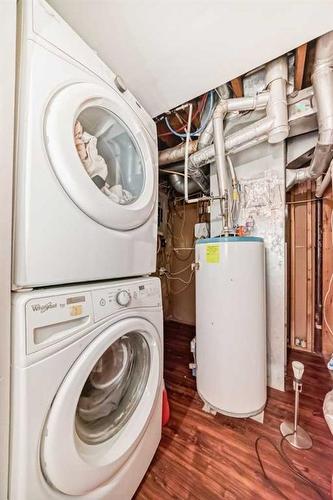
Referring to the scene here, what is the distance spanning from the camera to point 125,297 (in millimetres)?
709

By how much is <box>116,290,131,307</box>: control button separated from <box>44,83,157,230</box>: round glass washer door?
0.23m

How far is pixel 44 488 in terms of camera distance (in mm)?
497

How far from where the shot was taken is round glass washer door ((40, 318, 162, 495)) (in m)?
0.51

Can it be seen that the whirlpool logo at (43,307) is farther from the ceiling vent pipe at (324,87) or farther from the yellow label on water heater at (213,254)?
the ceiling vent pipe at (324,87)

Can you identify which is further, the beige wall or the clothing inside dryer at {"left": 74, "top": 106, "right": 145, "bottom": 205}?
the clothing inside dryer at {"left": 74, "top": 106, "right": 145, "bottom": 205}

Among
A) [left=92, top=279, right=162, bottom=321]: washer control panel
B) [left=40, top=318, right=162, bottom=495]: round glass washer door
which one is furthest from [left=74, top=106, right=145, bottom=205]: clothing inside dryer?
[left=40, top=318, right=162, bottom=495]: round glass washer door

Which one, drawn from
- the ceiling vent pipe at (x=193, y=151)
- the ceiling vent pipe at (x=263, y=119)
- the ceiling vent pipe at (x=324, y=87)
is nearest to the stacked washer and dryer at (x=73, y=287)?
the ceiling vent pipe at (x=263, y=119)

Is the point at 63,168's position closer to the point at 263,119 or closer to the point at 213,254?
the point at 213,254

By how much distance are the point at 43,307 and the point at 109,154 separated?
25.5 inches

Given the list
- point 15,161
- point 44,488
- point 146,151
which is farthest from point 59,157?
point 44,488

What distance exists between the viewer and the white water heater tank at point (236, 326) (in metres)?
1.14

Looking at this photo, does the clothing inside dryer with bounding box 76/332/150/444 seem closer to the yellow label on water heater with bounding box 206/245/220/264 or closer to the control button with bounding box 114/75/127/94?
the yellow label on water heater with bounding box 206/245/220/264

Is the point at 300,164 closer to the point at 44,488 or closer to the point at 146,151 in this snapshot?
the point at 146,151

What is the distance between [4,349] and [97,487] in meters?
0.55
